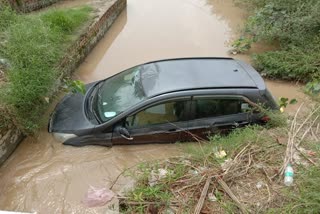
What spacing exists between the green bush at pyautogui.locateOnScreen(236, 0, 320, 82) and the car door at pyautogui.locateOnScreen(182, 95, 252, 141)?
2.81 m

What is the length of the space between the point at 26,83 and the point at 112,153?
1918 millimetres

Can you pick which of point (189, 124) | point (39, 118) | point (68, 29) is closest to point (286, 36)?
point (189, 124)

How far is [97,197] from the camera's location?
185 inches

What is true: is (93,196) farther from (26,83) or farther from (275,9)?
(275,9)

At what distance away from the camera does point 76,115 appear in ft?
19.4

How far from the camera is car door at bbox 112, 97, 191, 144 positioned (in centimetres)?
551

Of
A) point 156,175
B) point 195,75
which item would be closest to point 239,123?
point 195,75

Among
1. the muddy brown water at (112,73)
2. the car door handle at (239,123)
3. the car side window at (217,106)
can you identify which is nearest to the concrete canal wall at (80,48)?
the muddy brown water at (112,73)

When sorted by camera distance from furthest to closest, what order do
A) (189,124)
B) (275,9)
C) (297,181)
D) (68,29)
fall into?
(275,9) < (68,29) < (189,124) < (297,181)

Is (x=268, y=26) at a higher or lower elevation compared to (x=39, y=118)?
higher

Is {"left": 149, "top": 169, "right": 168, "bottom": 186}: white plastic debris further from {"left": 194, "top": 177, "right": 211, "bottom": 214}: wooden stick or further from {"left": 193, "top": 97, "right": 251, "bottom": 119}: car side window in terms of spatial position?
{"left": 193, "top": 97, "right": 251, "bottom": 119}: car side window

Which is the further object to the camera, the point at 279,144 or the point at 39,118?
the point at 39,118

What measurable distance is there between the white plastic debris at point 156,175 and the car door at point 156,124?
4.13ft

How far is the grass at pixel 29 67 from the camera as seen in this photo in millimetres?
5875
